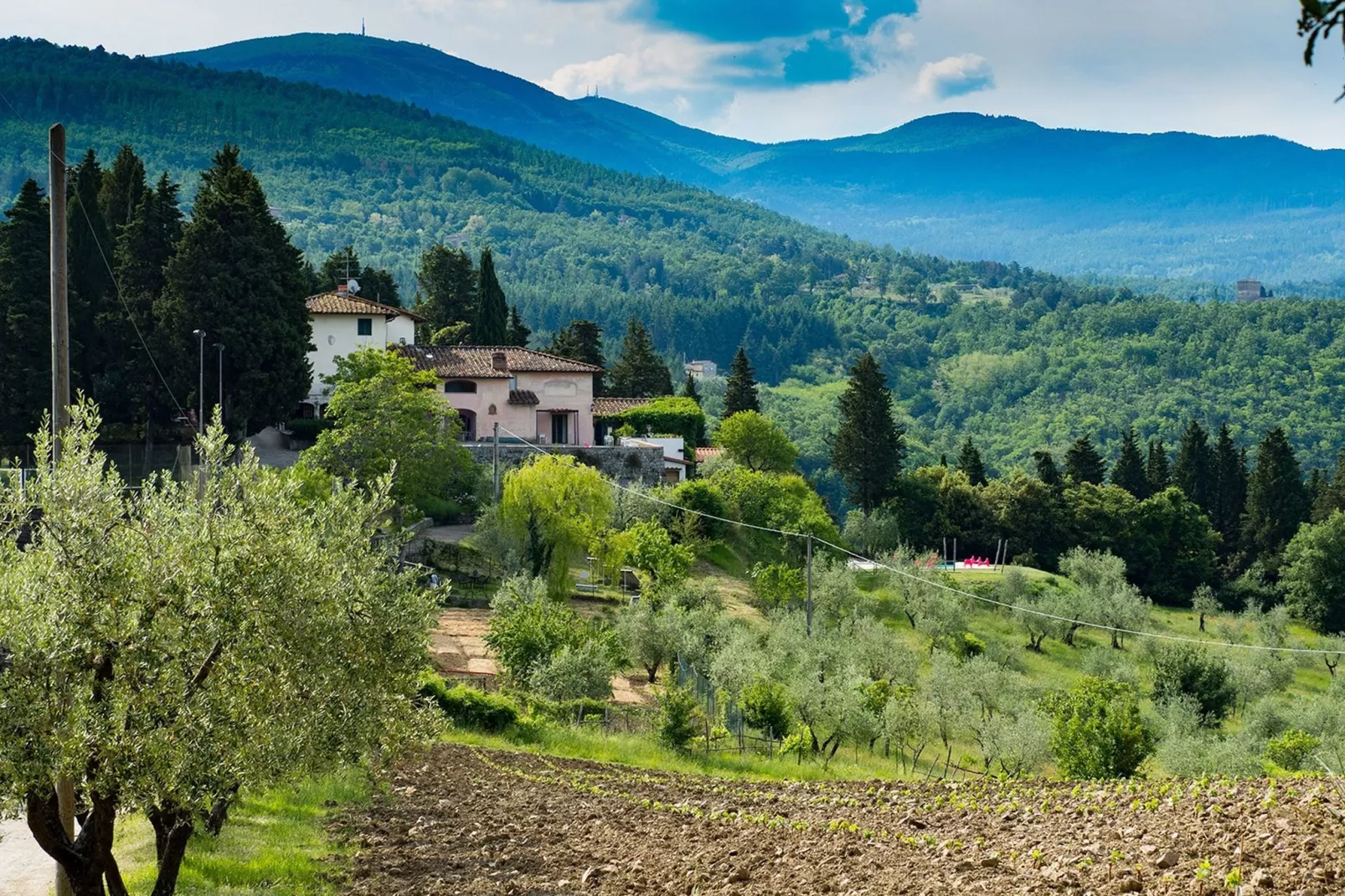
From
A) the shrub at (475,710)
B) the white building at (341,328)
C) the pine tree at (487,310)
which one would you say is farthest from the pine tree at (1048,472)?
the shrub at (475,710)

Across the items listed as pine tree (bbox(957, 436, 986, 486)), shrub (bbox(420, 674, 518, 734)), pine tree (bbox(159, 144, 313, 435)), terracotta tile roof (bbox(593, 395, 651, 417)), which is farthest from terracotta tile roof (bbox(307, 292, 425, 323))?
pine tree (bbox(957, 436, 986, 486))

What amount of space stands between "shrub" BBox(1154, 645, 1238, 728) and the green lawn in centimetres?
3285

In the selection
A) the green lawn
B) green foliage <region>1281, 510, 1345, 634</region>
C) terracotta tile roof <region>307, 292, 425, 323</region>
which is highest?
terracotta tile roof <region>307, 292, 425, 323</region>

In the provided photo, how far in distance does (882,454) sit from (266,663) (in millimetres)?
73388

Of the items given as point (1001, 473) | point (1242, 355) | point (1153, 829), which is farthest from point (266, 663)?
point (1242, 355)

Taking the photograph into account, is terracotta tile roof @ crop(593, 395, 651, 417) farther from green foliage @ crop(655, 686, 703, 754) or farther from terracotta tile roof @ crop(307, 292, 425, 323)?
green foliage @ crop(655, 686, 703, 754)

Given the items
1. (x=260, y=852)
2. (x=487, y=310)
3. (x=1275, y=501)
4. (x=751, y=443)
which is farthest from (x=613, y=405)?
(x=260, y=852)

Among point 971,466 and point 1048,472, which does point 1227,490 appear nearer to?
point 1048,472

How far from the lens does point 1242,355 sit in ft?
635

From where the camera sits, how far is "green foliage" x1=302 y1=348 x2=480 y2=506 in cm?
4834

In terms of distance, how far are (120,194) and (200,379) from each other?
1126cm

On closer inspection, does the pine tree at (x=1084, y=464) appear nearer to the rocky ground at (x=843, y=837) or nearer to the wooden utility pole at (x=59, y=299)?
the rocky ground at (x=843, y=837)

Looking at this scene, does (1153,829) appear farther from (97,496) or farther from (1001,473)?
A: (1001,473)

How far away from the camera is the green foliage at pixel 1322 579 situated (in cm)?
7762
